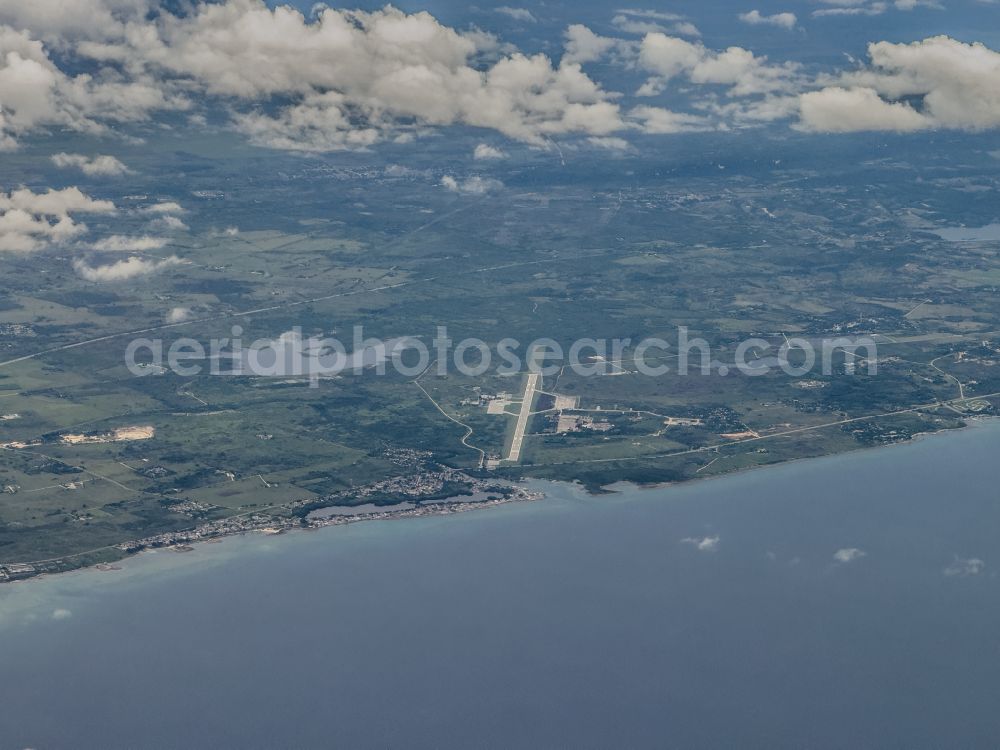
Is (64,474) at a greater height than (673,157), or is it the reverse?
(673,157)

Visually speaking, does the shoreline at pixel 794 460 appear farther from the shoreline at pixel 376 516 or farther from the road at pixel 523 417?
the road at pixel 523 417

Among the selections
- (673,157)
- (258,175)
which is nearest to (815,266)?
(673,157)

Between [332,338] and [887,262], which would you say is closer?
[332,338]

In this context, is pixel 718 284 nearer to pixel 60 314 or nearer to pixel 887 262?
pixel 887 262
